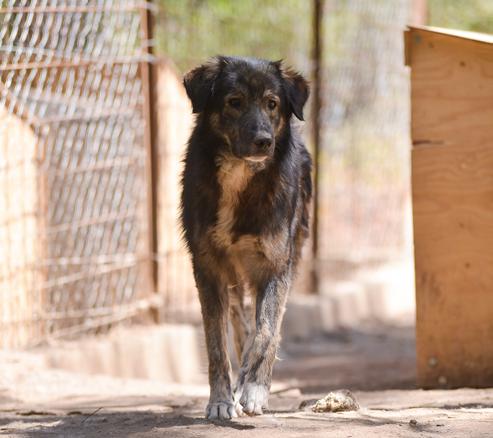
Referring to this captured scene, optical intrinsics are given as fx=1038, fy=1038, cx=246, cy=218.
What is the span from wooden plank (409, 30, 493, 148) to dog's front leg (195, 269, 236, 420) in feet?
5.78

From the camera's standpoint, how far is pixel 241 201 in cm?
490

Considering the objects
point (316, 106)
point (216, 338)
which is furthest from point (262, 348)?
point (316, 106)

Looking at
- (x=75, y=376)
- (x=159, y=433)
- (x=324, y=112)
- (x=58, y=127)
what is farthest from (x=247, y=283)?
(x=324, y=112)

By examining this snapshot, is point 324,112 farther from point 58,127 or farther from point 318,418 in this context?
point 318,418

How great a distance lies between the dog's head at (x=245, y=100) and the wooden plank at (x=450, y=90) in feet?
3.58

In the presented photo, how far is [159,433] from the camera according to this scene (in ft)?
13.6

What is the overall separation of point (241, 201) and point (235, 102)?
1.55ft

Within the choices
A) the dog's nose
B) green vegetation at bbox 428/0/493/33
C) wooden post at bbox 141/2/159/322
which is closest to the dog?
the dog's nose

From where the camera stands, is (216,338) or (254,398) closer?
(254,398)

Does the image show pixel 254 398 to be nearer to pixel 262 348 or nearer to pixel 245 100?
pixel 262 348

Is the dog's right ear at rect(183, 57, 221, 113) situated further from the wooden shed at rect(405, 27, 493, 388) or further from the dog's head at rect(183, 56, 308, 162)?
the wooden shed at rect(405, 27, 493, 388)

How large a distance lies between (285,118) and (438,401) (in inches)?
62.9

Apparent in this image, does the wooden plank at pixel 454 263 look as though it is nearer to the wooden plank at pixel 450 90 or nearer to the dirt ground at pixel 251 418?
the wooden plank at pixel 450 90

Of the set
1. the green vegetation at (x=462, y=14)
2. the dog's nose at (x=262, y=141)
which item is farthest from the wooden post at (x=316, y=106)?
the green vegetation at (x=462, y=14)
